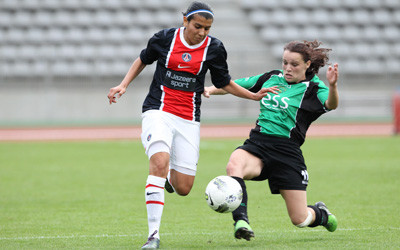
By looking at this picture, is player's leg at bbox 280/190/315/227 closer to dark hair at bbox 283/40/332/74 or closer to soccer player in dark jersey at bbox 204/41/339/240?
soccer player in dark jersey at bbox 204/41/339/240

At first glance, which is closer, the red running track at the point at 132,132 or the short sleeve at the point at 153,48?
the short sleeve at the point at 153,48

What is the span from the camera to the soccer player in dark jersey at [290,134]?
18.1 feet

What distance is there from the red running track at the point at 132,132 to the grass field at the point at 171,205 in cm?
512

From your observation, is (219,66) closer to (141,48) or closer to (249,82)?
(249,82)

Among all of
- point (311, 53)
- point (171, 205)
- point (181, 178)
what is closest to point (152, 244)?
point (181, 178)

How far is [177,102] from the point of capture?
18.4 ft

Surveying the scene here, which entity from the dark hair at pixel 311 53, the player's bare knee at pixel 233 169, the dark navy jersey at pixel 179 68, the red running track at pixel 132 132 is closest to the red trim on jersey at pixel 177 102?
the dark navy jersey at pixel 179 68

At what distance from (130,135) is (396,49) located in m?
13.8

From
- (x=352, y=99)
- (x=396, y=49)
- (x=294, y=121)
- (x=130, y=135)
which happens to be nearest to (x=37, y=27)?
(x=130, y=135)

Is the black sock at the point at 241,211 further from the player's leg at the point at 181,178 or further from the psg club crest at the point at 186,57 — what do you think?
the psg club crest at the point at 186,57

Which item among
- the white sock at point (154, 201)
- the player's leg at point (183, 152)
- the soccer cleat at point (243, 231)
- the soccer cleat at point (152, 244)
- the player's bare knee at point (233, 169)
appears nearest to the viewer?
the soccer cleat at point (243, 231)

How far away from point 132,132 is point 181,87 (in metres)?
15.5

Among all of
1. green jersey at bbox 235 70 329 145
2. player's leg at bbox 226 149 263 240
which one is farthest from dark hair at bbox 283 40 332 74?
player's leg at bbox 226 149 263 240

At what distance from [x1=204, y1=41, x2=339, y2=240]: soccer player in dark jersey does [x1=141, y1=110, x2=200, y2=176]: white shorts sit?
16.6 inches
